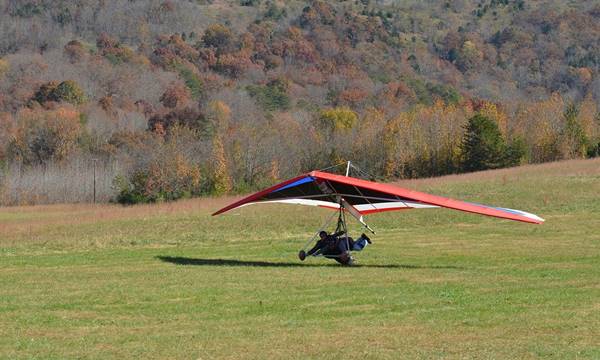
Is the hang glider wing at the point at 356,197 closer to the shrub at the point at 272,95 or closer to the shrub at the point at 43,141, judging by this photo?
the shrub at the point at 43,141

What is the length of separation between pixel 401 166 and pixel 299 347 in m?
75.8

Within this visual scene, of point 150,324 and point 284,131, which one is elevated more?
point 284,131

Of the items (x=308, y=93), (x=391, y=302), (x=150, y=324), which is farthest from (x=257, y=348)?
(x=308, y=93)

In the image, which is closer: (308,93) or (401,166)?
(401,166)

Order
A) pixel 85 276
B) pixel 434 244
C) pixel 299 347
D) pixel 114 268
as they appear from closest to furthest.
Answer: pixel 299 347 → pixel 85 276 → pixel 114 268 → pixel 434 244

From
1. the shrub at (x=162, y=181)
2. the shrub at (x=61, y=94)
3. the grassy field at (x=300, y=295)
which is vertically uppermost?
the shrub at (x=61, y=94)

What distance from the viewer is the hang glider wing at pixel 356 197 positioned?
21.4 metres

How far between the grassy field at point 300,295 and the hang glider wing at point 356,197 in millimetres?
1246

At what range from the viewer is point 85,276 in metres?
22.1

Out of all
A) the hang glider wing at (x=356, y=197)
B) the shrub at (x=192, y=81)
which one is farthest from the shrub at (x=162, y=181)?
the shrub at (x=192, y=81)

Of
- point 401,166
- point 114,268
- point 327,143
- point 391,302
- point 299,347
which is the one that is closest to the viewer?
point 299,347

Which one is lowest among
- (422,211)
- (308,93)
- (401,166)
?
(422,211)

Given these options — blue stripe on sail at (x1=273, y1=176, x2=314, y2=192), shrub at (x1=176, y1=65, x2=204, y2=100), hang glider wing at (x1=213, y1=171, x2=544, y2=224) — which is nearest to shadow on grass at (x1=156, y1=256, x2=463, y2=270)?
hang glider wing at (x1=213, y1=171, x2=544, y2=224)

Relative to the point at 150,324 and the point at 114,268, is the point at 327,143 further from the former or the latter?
the point at 150,324
